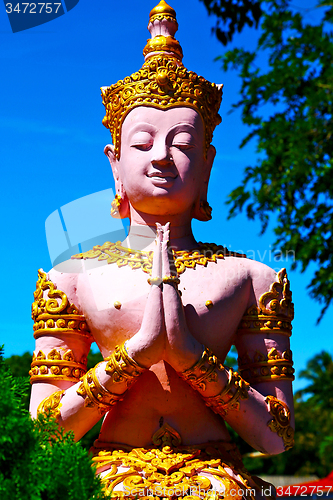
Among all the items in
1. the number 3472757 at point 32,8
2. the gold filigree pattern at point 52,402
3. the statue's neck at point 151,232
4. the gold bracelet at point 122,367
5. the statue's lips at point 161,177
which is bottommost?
the gold filigree pattern at point 52,402

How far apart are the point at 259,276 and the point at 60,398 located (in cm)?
145

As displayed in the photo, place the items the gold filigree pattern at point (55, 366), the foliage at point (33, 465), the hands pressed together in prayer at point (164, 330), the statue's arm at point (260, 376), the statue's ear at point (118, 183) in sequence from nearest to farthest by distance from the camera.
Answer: the foliage at point (33, 465)
the hands pressed together in prayer at point (164, 330)
the statue's arm at point (260, 376)
the gold filigree pattern at point (55, 366)
the statue's ear at point (118, 183)

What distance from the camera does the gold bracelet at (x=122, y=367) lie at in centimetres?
339

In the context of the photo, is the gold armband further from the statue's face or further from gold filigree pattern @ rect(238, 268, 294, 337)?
the statue's face

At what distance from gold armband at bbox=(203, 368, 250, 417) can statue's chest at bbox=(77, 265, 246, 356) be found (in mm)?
295

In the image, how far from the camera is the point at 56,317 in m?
3.88

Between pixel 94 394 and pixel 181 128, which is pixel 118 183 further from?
pixel 94 394

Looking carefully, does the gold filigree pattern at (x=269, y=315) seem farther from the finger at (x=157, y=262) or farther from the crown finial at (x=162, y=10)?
the crown finial at (x=162, y=10)

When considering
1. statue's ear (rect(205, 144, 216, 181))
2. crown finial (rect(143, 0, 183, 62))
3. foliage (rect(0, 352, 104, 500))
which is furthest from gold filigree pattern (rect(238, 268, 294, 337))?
crown finial (rect(143, 0, 183, 62))

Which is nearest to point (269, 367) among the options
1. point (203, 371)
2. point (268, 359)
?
point (268, 359)

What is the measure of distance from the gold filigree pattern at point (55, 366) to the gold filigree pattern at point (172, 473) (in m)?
0.52

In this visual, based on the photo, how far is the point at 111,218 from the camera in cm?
439

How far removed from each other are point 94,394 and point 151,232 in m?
1.16

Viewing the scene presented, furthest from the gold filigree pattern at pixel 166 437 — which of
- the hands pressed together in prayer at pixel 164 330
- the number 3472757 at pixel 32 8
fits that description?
the number 3472757 at pixel 32 8
